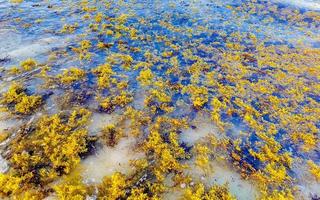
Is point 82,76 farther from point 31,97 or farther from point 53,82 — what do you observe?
point 31,97

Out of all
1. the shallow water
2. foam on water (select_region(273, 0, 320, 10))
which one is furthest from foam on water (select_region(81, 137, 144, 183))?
foam on water (select_region(273, 0, 320, 10))

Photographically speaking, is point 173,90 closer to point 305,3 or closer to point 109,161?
point 109,161

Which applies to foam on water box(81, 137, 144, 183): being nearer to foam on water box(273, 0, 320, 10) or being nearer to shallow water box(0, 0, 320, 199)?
shallow water box(0, 0, 320, 199)

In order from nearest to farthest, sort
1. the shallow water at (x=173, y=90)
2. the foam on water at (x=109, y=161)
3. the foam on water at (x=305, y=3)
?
the foam on water at (x=109, y=161) → the shallow water at (x=173, y=90) → the foam on water at (x=305, y=3)

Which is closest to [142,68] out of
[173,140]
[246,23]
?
[173,140]

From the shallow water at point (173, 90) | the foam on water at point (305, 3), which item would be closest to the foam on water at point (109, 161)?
the shallow water at point (173, 90)

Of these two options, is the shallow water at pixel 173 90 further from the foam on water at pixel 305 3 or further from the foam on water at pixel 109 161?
the foam on water at pixel 305 3

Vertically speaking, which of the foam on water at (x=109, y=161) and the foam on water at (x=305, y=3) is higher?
the foam on water at (x=305, y=3)

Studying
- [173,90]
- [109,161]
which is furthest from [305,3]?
[109,161]
